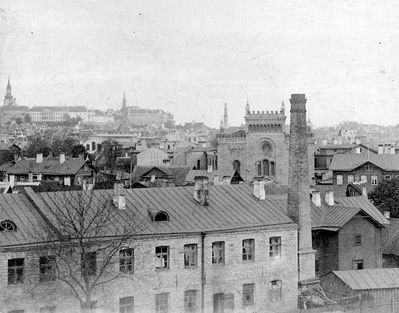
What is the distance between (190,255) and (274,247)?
517 centimetres

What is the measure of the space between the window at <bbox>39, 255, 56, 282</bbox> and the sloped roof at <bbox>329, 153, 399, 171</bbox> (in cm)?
6217

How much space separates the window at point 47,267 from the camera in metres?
31.7

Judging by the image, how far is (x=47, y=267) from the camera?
31.9 meters

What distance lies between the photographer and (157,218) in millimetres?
35875

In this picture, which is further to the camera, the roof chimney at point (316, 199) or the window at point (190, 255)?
the roof chimney at point (316, 199)

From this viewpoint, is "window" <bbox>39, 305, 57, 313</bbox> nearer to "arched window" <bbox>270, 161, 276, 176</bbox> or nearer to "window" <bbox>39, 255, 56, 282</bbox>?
"window" <bbox>39, 255, 56, 282</bbox>

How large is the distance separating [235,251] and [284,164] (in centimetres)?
5750

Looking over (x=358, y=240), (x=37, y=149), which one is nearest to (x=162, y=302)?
(x=358, y=240)

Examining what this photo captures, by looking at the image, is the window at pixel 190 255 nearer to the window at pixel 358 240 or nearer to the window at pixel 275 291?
the window at pixel 275 291

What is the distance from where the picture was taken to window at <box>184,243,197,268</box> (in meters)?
35.8

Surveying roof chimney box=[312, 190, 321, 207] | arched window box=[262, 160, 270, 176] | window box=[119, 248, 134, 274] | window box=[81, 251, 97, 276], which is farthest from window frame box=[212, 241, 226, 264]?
arched window box=[262, 160, 270, 176]

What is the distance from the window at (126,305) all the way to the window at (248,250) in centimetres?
648

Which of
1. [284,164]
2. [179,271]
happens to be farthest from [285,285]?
[284,164]

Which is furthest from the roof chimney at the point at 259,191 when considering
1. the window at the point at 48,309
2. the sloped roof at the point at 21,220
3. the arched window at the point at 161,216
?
the window at the point at 48,309
